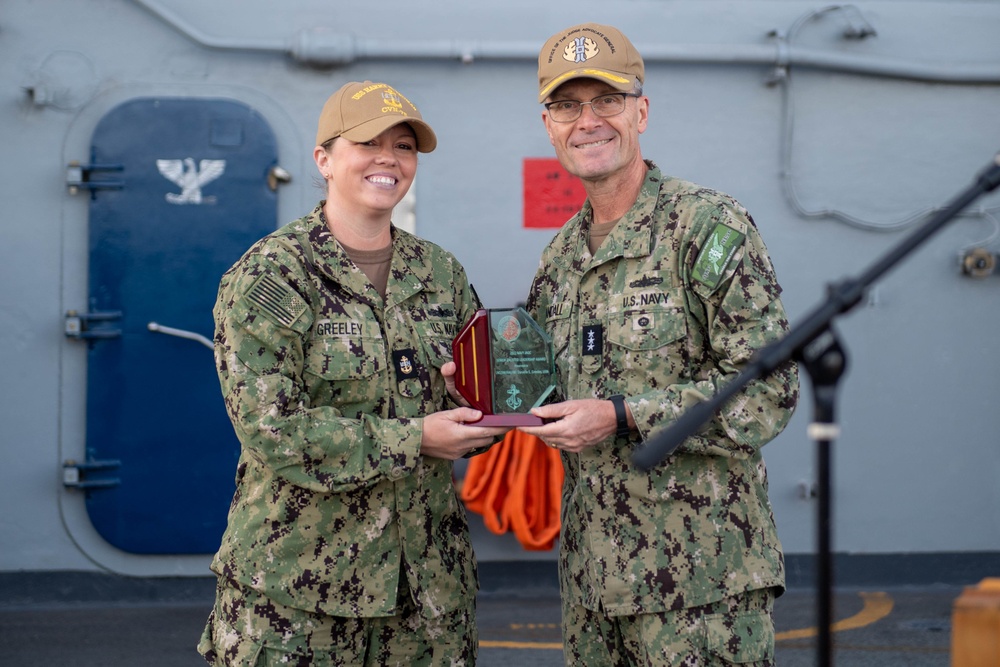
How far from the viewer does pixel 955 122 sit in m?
5.53

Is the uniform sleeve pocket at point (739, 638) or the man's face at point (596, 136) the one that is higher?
the man's face at point (596, 136)

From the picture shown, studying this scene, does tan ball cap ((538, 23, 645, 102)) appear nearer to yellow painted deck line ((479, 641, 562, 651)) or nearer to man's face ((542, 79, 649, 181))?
man's face ((542, 79, 649, 181))

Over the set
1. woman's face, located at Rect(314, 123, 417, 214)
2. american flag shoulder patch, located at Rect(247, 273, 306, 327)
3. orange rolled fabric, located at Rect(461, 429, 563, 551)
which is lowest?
orange rolled fabric, located at Rect(461, 429, 563, 551)

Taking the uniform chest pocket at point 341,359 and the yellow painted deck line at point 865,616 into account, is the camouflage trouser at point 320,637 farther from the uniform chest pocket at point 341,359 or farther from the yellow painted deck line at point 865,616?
the yellow painted deck line at point 865,616

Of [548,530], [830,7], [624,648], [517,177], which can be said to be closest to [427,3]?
[517,177]

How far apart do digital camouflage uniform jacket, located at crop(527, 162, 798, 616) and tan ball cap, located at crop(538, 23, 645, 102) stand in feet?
0.98

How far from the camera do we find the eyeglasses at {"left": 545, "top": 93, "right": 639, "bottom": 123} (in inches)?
103

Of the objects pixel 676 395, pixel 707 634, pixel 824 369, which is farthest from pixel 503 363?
pixel 824 369

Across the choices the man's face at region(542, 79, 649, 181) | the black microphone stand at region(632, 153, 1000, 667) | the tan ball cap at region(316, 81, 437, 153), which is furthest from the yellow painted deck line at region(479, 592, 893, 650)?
the black microphone stand at region(632, 153, 1000, 667)

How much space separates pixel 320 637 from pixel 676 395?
101 centimetres

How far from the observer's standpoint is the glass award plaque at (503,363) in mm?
2531

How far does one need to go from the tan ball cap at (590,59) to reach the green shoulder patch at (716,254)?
455 mm

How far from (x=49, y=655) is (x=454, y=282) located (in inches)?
115

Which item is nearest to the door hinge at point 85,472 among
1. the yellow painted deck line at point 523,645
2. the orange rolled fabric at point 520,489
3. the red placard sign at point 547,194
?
the orange rolled fabric at point 520,489
